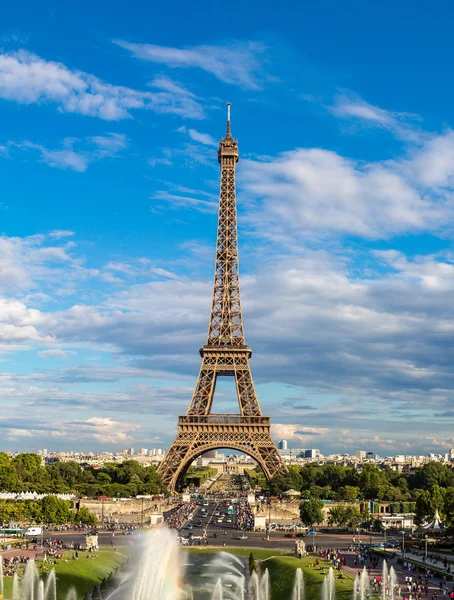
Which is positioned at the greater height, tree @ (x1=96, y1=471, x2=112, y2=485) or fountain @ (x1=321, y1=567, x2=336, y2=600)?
tree @ (x1=96, y1=471, x2=112, y2=485)

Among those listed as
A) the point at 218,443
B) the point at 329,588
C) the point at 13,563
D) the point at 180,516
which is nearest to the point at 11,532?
the point at 13,563

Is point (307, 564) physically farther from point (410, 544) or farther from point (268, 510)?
point (268, 510)

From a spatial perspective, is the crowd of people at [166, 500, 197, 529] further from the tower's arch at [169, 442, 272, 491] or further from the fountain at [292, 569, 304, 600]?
the fountain at [292, 569, 304, 600]

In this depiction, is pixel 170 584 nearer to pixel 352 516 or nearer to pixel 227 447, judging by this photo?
pixel 352 516

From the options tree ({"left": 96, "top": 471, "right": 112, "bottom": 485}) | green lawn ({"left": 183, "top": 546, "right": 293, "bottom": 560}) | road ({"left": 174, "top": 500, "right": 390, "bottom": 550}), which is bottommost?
green lawn ({"left": 183, "top": 546, "right": 293, "bottom": 560})

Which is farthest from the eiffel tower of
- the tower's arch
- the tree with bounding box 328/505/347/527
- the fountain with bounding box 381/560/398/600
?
the fountain with bounding box 381/560/398/600
